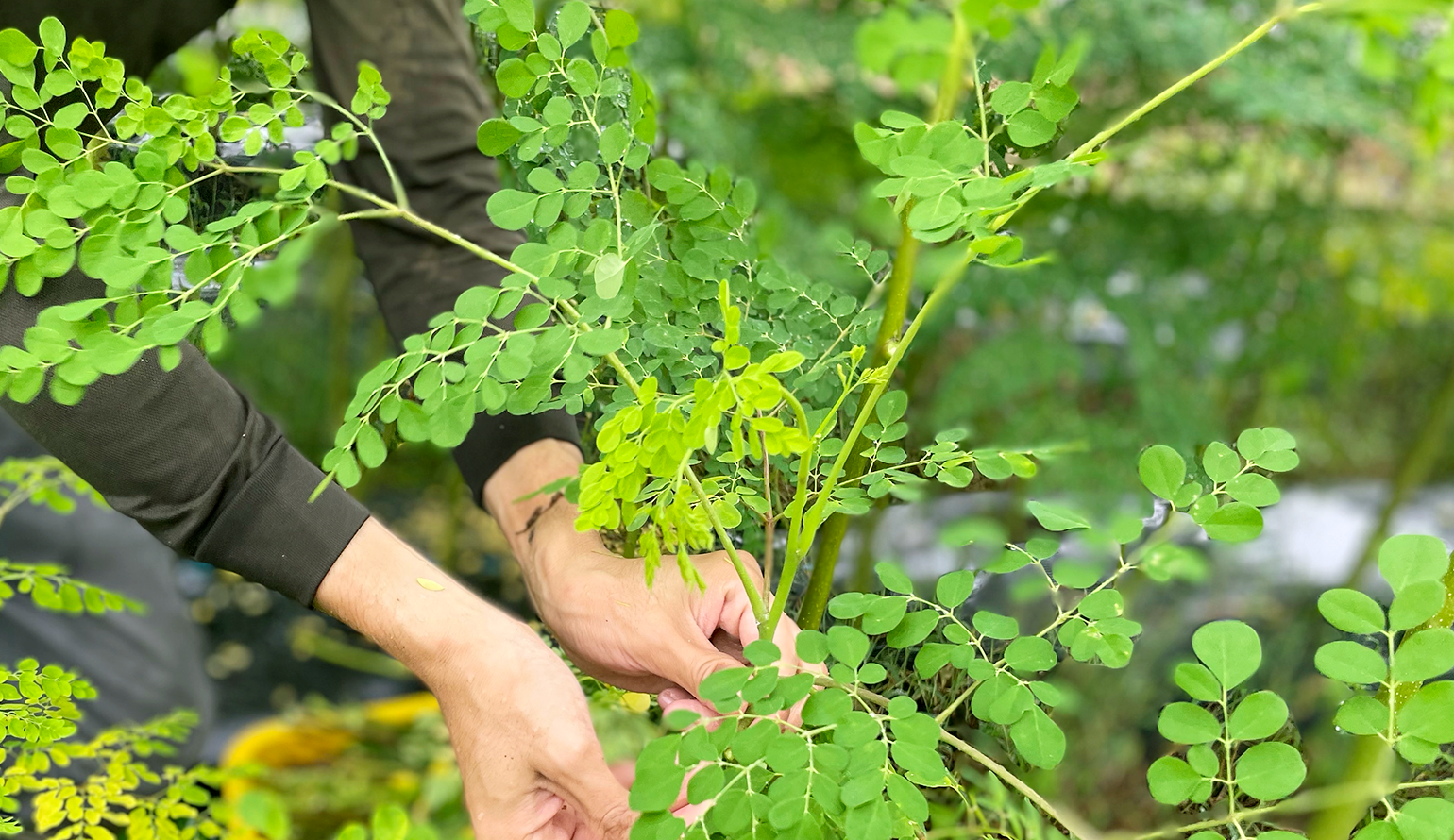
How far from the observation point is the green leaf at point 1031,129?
40 centimetres

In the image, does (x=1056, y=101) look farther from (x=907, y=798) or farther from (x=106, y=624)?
(x=106, y=624)

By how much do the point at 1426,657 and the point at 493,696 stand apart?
0.40 m

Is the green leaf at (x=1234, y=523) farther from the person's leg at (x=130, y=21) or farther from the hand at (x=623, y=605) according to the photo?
the person's leg at (x=130, y=21)

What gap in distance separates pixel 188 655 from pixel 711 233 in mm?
1141

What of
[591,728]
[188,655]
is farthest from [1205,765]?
[188,655]

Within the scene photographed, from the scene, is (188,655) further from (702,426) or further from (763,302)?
(702,426)

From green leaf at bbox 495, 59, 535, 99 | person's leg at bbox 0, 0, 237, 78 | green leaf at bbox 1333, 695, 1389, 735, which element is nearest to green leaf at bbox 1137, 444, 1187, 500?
green leaf at bbox 1333, 695, 1389, 735

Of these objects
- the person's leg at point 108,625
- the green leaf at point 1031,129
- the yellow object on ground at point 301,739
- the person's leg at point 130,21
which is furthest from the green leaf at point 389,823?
the yellow object on ground at point 301,739

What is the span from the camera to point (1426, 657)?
38cm

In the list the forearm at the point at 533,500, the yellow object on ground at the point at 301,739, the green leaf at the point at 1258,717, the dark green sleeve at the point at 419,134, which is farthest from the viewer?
the yellow object on ground at the point at 301,739

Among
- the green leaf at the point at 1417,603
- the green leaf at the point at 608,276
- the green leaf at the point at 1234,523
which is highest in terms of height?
the green leaf at the point at 608,276

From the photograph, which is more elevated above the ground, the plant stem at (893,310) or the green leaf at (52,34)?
the green leaf at (52,34)

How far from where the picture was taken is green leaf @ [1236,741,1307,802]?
387 millimetres

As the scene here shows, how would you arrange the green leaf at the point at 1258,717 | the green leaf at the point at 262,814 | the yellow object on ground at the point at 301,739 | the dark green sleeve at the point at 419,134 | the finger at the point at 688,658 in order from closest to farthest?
→ the green leaf at the point at 262,814 < the green leaf at the point at 1258,717 < the finger at the point at 688,658 < the dark green sleeve at the point at 419,134 < the yellow object on ground at the point at 301,739
